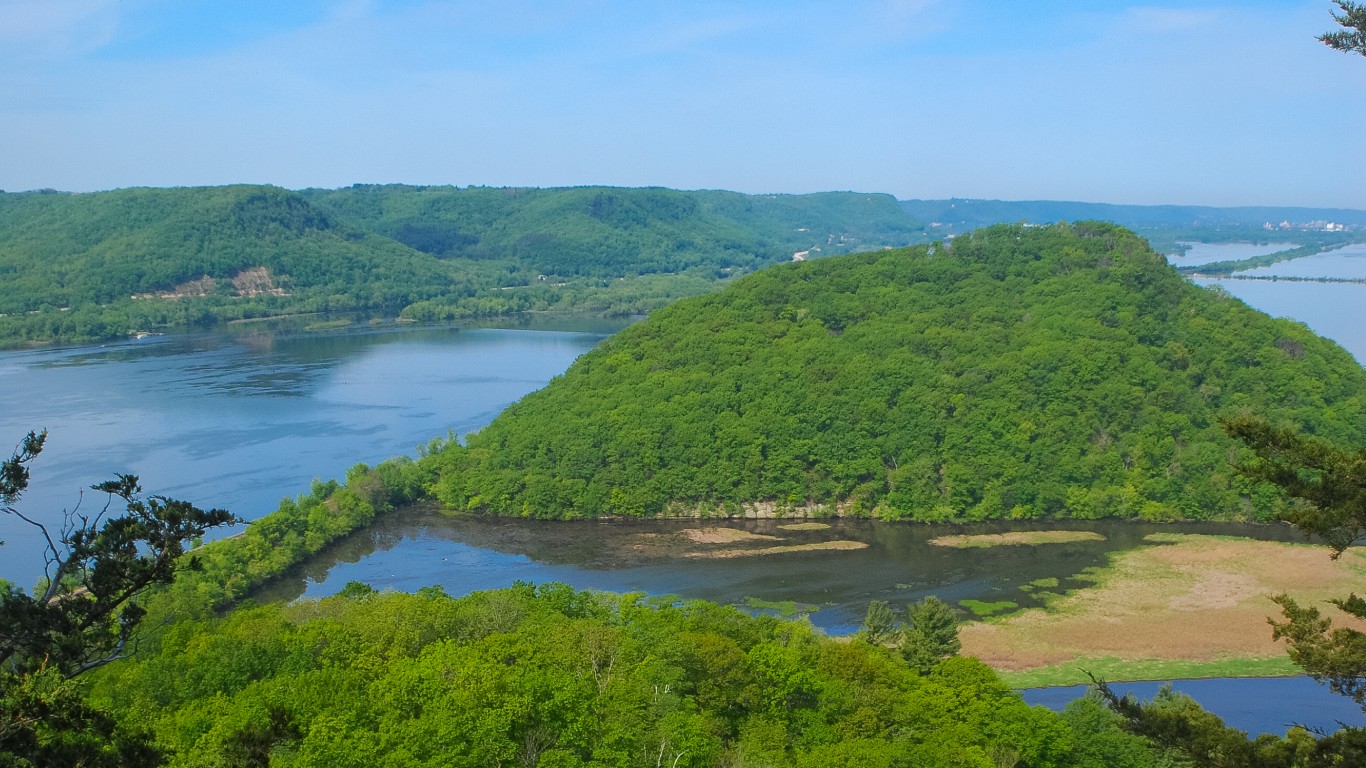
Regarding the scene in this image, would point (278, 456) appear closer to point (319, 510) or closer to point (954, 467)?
point (319, 510)

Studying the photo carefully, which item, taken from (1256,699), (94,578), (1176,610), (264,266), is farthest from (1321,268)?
(94,578)

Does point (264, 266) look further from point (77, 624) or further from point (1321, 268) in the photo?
point (77, 624)

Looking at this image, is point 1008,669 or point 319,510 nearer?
point 1008,669

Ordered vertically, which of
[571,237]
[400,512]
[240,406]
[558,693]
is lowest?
[400,512]

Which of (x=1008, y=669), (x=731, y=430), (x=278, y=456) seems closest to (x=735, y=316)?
Result: (x=731, y=430)

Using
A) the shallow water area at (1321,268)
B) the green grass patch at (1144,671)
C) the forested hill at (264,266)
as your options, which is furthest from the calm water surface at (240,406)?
the shallow water area at (1321,268)

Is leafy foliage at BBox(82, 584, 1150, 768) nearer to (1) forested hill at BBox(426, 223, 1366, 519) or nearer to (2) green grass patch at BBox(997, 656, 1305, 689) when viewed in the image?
(2) green grass patch at BBox(997, 656, 1305, 689)

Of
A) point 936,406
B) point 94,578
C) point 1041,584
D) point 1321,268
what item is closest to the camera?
point 94,578
